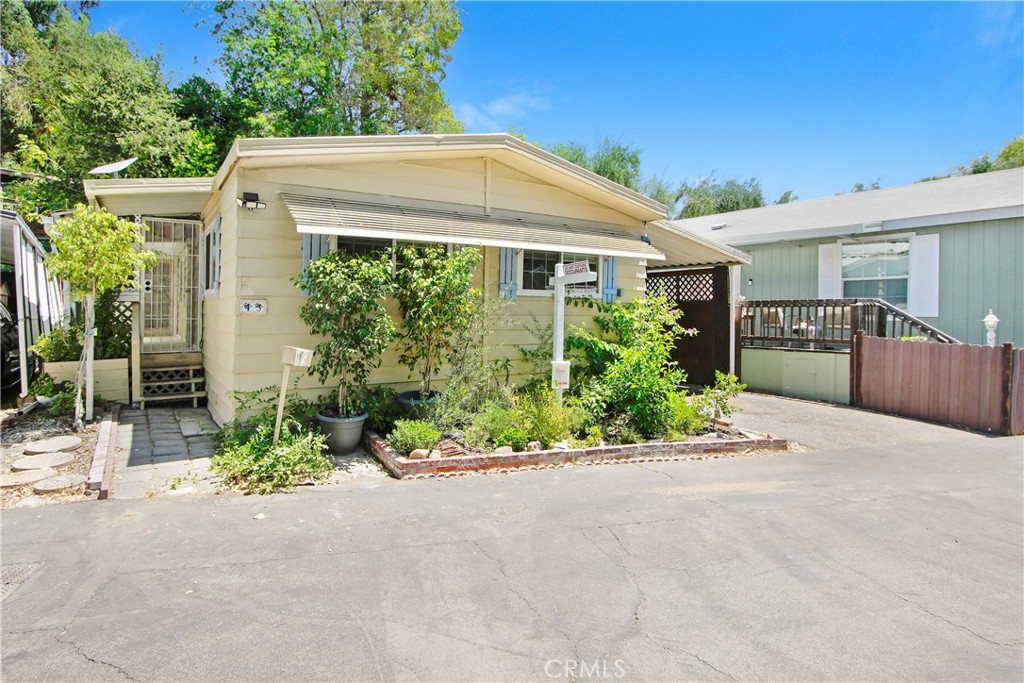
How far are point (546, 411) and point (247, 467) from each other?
309cm

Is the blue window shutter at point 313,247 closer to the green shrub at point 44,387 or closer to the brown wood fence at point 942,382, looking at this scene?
the green shrub at point 44,387

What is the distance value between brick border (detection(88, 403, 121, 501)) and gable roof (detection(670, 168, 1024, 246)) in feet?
29.5

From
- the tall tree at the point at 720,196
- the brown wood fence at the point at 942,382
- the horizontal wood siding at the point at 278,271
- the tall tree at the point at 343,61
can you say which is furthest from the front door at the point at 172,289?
the tall tree at the point at 720,196

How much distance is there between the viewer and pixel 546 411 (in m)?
6.20

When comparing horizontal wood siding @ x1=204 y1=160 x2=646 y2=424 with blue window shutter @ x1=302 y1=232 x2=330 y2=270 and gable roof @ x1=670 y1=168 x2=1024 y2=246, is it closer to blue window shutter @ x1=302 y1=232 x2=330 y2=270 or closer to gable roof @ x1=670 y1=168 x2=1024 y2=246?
blue window shutter @ x1=302 y1=232 x2=330 y2=270

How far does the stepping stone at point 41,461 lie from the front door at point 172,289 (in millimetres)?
3221

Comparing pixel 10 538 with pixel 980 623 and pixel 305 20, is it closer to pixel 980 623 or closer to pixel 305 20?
pixel 980 623

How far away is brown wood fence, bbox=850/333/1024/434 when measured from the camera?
7.57 meters

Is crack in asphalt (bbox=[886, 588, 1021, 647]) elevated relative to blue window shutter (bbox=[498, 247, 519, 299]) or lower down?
lower down

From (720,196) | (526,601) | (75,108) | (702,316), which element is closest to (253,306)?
(526,601)

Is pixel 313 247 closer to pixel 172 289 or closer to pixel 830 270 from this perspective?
pixel 172 289

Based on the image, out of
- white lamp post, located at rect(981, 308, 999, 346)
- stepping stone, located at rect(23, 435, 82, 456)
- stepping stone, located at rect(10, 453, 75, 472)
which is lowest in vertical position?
stepping stone, located at rect(10, 453, 75, 472)

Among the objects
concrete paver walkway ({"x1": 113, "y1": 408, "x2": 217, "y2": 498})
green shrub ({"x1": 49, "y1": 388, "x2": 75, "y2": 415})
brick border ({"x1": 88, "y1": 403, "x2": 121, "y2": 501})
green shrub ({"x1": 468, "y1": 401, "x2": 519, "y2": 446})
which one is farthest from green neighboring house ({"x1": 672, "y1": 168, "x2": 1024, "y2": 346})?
green shrub ({"x1": 49, "y1": 388, "x2": 75, "y2": 415})

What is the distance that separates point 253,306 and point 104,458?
1.97m
